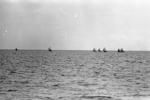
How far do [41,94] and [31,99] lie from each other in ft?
8.92

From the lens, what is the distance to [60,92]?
27.5 m

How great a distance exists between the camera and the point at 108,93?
2691cm

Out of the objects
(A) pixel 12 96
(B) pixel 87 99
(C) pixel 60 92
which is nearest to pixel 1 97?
(A) pixel 12 96

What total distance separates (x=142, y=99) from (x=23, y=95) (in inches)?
465

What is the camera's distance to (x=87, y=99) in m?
23.6

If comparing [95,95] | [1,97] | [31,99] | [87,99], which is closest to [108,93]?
[95,95]

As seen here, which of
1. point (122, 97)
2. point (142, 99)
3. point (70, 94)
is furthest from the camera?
point (70, 94)

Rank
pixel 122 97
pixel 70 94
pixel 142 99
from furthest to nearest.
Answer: pixel 70 94 < pixel 122 97 < pixel 142 99

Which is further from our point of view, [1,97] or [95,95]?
[95,95]

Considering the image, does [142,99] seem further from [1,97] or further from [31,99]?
[1,97]

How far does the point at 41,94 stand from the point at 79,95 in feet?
13.1

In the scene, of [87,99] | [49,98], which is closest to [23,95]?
[49,98]

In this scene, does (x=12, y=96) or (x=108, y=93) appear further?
(x=108, y=93)

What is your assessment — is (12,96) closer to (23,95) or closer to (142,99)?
(23,95)
